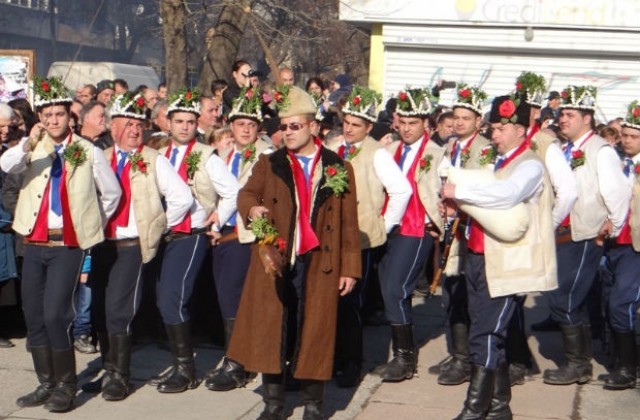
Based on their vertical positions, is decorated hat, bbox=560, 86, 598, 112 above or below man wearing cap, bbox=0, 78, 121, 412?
above

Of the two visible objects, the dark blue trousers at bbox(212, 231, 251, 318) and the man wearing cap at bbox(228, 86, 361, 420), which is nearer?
the man wearing cap at bbox(228, 86, 361, 420)

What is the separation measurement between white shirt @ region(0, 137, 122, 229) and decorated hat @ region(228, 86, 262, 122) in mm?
1513

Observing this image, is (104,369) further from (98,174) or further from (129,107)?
(129,107)

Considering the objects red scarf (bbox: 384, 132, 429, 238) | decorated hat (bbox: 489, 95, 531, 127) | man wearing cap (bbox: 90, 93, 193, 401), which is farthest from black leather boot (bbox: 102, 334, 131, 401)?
decorated hat (bbox: 489, 95, 531, 127)

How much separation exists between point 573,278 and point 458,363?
108 centimetres

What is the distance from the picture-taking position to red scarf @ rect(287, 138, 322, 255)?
24.2 ft

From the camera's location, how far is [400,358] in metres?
8.91

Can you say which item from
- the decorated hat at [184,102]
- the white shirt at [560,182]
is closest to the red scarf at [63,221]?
the decorated hat at [184,102]

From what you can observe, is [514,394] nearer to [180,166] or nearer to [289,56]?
[180,166]

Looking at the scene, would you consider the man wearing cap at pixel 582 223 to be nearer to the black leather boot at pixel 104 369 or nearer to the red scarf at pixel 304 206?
the red scarf at pixel 304 206

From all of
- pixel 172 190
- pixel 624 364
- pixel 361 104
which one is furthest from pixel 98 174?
pixel 624 364

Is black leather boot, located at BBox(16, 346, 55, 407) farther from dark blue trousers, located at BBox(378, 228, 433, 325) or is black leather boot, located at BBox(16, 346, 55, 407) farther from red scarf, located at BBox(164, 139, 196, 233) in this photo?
dark blue trousers, located at BBox(378, 228, 433, 325)

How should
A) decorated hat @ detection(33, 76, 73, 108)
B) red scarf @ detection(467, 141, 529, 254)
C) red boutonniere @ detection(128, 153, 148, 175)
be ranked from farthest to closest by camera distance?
1. red boutonniere @ detection(128, 153, 148, 175)
2. decorated hat @ detection(33, 76, 73, 108)
3. red scarf @ detection(467, 141, 529, 254)

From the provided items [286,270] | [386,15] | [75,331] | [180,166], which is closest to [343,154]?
[180,166]
